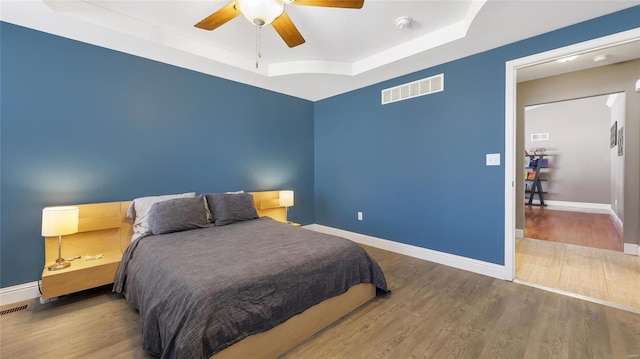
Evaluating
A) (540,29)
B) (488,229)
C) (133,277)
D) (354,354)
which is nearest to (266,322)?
(354,354)

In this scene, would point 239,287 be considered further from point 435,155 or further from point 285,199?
point 435,155

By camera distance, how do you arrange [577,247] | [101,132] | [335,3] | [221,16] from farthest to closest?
[577,247]
[101,132]
[221,16]
[335,3]

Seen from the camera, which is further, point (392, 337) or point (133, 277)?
point (133, 277)

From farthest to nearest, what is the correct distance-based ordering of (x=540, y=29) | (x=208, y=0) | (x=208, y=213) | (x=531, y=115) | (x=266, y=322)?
(x=531, y=115) < (x=208, y=213) < (x=540, y=29) < (x=208, y=0) < (x=266, y=322)

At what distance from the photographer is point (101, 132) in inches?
104

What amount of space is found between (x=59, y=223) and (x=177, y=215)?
87 centimetres

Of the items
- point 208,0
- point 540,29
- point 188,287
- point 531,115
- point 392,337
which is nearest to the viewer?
point 188,287

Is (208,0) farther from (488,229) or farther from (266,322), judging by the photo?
(488,229)

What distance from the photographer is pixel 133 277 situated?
6.68ft

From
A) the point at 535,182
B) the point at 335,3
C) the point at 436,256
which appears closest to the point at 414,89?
the point at 335,3

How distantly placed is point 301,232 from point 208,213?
49.8 inches

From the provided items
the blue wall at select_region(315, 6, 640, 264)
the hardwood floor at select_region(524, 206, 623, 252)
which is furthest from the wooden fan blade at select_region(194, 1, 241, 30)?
the hardwood floor at select_region(524, 206, 623, 252)

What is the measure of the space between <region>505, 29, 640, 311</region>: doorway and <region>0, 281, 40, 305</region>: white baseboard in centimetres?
468

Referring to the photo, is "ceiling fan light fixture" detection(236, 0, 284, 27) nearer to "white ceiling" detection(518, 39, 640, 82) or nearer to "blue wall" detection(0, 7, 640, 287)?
"blue wall" detection(0, 7, 640, 287)
